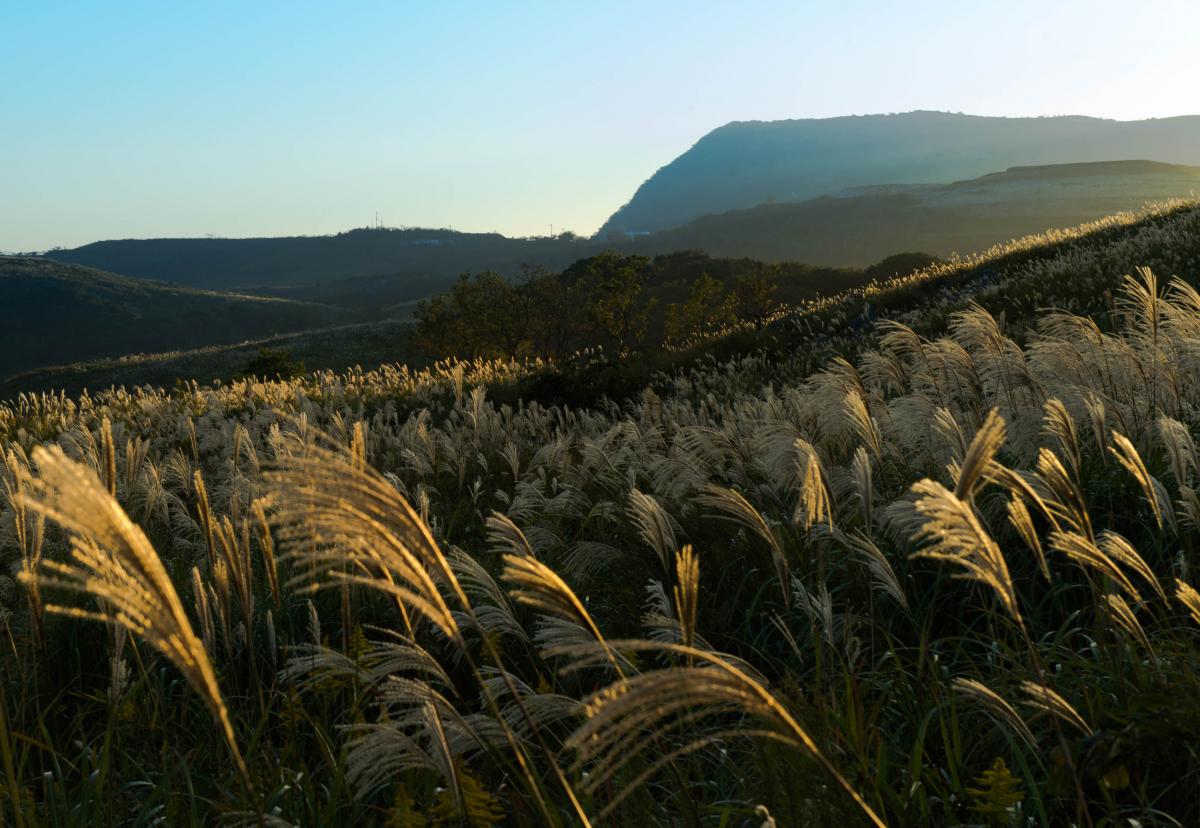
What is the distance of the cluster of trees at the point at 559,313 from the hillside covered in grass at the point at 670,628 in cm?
4213

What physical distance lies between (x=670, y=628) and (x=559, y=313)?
5759 cm

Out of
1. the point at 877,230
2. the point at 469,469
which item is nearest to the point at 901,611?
the point at 469,469

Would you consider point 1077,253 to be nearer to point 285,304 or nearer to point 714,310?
point 714,310

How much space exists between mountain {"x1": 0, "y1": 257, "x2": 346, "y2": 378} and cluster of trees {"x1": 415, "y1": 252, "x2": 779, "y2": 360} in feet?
332

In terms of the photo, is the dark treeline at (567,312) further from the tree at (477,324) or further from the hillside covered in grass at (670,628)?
the hillside covered in grass at (670,628)

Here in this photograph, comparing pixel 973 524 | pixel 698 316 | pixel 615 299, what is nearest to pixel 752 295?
pixel 698 316

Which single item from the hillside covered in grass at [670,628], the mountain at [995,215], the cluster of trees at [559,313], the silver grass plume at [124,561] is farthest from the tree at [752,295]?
the mountain at [995,215]

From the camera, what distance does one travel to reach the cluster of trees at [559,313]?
183ft

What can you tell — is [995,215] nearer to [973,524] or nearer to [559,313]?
[559,313]

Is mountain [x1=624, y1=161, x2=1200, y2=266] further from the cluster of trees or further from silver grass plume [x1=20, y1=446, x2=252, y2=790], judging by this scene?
silver grass plume [x1=20, y1=446, x2=252, y2=790]

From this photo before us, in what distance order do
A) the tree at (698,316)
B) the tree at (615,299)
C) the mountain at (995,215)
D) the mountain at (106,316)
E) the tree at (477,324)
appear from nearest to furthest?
the tree at (477,324), the tree at (615,299), the tree at (698,316), the mountain at (106,316), the mountain at (995,215)

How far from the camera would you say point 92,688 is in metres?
4.27

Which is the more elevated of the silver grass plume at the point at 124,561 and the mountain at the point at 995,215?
the mountain at the point at 995,215

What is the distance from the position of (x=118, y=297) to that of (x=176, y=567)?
172101mm
